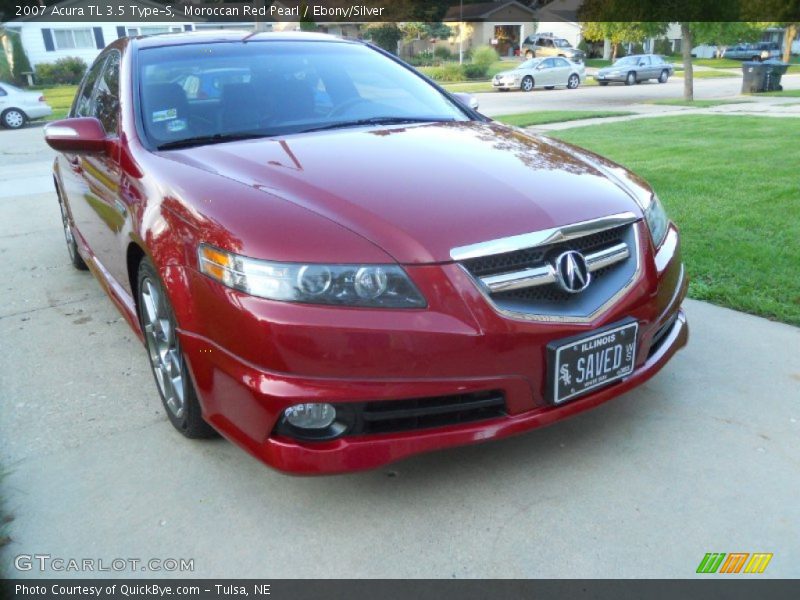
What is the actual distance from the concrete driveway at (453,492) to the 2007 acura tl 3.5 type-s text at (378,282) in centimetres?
28

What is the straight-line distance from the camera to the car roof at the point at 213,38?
12.5 ft

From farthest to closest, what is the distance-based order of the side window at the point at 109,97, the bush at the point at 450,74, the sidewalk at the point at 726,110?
the bush at the point at 450,74
the sidewalk at the point at 726,110
the side window at the point at 109,97

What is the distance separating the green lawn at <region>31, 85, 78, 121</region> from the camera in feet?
68.5

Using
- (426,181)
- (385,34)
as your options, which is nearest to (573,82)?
(385,34)

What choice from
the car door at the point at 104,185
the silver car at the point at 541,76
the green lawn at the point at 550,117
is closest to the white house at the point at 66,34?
the silver car at the point at 541,76

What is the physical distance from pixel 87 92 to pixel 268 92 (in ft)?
5.68

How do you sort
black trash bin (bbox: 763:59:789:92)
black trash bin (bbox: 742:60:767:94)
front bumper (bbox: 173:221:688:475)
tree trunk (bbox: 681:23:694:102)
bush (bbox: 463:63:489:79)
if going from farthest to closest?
1. bush (bbox: 463:63:489:79)
2. black trash bin (bbox: 742:60:767:94)
3. black trash bin (bbox: 763:59:789:92)
4. tree trunk (bbox: 681:23:694:102)
5. front bumper (bbox: 173:221:688:475)

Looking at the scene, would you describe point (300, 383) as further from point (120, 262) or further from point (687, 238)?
point (687, 238)

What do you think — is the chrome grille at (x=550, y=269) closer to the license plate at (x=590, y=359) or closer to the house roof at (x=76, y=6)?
the license plate at (x=590, y=359)

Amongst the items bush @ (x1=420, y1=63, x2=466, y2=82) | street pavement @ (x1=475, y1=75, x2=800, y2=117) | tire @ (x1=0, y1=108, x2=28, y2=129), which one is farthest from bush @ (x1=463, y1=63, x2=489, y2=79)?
tire @ (x1=0, y1=108, x2=28, y2=129)

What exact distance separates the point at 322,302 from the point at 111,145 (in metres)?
1.71

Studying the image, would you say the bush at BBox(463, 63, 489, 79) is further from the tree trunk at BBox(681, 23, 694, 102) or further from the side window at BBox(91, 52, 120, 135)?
the side window at BBox(91, 52, 120, 135)

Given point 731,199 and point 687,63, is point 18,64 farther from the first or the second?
point 731,199

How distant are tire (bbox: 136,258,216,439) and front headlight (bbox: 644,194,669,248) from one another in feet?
6.11
